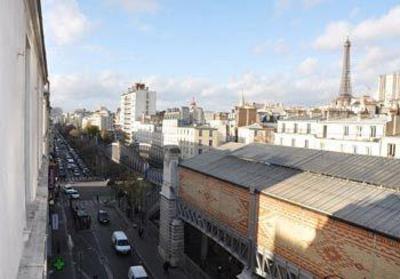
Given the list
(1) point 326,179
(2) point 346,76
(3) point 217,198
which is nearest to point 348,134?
(3) point 217,198

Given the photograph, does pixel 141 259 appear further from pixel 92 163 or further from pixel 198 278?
pixel 92 163

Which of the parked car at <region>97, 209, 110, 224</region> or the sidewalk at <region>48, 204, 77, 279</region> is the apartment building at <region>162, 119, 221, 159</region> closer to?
the parked car at <region>97, 209, 110, 224</region>

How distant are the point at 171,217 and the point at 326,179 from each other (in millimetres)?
15026

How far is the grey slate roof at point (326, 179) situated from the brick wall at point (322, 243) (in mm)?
382

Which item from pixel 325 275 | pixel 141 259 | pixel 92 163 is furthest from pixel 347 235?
pixel 92 163

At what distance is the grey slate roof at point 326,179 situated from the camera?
54.0ft

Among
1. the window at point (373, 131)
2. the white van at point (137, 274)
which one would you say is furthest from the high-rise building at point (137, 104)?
the white van at point (137, 274)

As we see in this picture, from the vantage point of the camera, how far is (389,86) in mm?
111750

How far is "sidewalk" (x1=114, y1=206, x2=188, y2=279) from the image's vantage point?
1273 inches

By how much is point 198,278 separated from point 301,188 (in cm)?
1300

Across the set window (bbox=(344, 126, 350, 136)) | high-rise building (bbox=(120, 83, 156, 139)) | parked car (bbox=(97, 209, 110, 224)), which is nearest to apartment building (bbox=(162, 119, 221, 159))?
window (bbox=(344, 126, 350, 136))

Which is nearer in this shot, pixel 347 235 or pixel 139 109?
pixel 347 235

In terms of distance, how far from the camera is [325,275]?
56.2 feet

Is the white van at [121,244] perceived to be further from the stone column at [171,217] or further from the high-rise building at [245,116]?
the high-rise building at [245,116]
